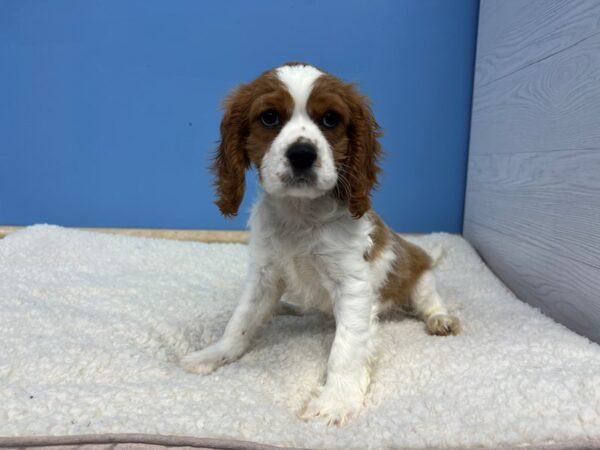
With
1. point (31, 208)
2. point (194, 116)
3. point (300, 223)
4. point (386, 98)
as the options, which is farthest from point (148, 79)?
point (300, 223)

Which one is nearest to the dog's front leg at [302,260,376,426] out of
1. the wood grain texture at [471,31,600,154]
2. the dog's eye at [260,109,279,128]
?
the dog's eye at [260,109,279,128]

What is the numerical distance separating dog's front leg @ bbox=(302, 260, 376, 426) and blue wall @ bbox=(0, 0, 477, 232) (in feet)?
5.62

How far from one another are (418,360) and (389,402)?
300mm

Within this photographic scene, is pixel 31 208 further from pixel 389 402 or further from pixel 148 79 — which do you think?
pixel 389 402

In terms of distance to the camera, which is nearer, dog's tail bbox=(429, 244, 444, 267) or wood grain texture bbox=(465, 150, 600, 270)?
wood grain texture bbox=(465, 150, 600, 270)

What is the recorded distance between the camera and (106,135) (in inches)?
129

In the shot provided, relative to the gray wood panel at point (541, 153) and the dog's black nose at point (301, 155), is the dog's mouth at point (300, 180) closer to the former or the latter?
the dog's black nose at point (301, 155)

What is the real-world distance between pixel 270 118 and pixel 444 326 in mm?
1119

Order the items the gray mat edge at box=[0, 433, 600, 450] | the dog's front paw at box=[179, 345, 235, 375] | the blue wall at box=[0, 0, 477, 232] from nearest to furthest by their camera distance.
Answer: the gray mat edge at box=[0, 433, 600, 450]
the dog's front paw at box=[179, 345, 235, 375]
the blue wall at box=[0, 0, 477, 232]

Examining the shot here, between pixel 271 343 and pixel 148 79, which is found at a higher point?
pixel 148 79

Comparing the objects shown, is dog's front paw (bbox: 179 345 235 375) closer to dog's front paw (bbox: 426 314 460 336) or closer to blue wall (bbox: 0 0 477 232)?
dog's front paw (bbox: 426 314 460 336)

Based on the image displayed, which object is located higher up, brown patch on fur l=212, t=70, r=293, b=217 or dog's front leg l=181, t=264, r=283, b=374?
brown patch on fur l=212, t=70, r=293, b=217

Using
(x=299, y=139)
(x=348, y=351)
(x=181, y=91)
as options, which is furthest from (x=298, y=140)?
(x=181, y=91)

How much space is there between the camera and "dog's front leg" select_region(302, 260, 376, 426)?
136 centimetres
